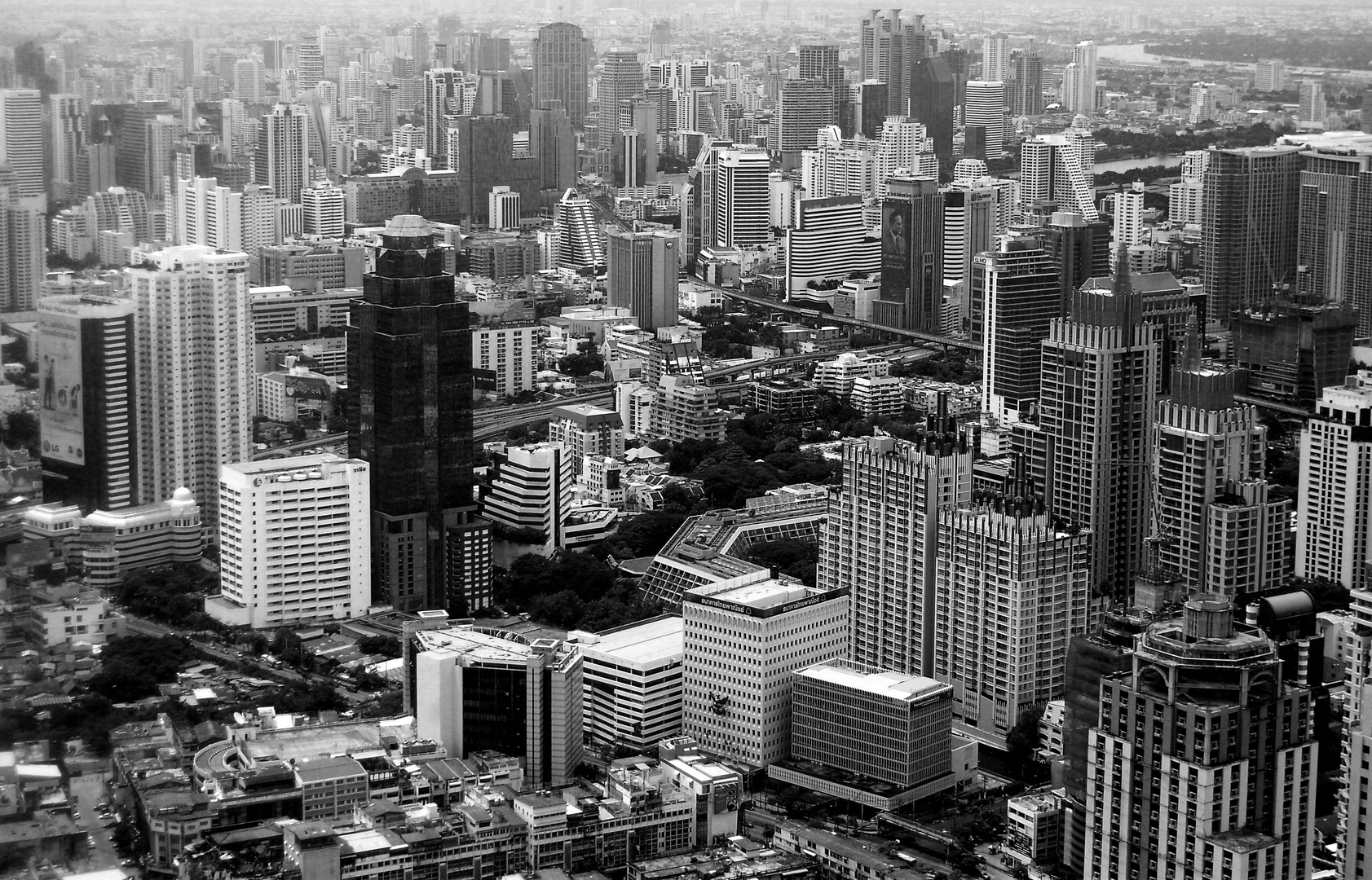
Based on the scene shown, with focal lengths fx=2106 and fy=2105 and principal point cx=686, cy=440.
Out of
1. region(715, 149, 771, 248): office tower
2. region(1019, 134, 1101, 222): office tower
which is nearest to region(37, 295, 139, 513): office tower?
region(715, 149, 771, 248): office tower

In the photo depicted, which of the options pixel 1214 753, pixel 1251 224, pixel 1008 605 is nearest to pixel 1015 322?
pixel 1251 224

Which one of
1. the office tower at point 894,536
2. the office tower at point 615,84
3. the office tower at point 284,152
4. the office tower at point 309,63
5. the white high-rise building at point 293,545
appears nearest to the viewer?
the office tower at point 894,536

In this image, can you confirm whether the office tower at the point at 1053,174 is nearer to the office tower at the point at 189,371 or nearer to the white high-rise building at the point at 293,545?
the office tower at the point at 189,371

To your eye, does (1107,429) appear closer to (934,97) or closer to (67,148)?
(67,148)

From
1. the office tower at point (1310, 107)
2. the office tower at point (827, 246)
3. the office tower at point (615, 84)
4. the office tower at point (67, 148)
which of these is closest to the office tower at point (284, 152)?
the office tower at point (827, 246)

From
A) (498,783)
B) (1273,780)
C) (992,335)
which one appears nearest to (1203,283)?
(992,335)

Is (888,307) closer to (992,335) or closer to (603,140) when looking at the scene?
(992,335)

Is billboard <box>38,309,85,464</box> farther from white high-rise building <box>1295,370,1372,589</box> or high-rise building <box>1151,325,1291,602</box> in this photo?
white high-rise building <box>1295,370,1372,589</box>
